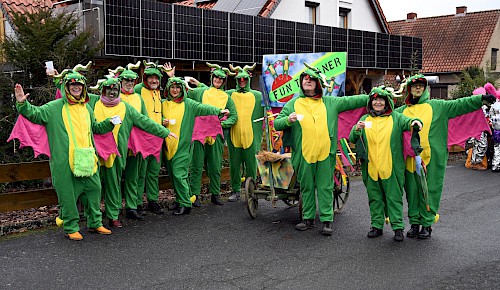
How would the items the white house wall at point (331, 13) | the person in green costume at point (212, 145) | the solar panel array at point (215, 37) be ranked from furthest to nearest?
1. the white house wall at point (331, 13)
2. the solar panel array at point (215, 37)
3. the person in green costume at point (212, 145)

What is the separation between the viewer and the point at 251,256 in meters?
6.02

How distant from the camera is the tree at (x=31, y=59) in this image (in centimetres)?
929

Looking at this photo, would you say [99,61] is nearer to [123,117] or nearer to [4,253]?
[123,117]

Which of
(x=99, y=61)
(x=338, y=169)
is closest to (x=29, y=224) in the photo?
(x=338, y=169)

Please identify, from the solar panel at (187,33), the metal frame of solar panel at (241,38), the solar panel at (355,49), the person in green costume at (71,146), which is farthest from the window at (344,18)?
the person in green costume at (71,146)

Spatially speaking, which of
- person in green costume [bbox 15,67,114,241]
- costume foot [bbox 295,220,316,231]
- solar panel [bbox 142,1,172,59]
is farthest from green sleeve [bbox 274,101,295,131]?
solar panel [bbox 142,1,172,59]

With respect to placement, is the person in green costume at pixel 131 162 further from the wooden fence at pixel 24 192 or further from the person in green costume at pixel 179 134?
the wooden fence at pixel 24 192

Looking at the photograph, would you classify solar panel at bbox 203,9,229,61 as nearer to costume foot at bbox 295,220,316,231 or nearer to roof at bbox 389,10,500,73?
costume foot at bbox 295,220,316,231

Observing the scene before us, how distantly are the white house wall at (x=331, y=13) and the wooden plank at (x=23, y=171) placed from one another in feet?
39.3

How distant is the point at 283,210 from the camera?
831 centimetres

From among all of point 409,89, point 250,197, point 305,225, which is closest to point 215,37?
point 250,197

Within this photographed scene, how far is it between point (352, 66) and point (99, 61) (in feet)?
29.2

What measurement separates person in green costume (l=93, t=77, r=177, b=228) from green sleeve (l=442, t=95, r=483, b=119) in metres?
3.32

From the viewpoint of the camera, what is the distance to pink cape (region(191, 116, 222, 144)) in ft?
26.4
